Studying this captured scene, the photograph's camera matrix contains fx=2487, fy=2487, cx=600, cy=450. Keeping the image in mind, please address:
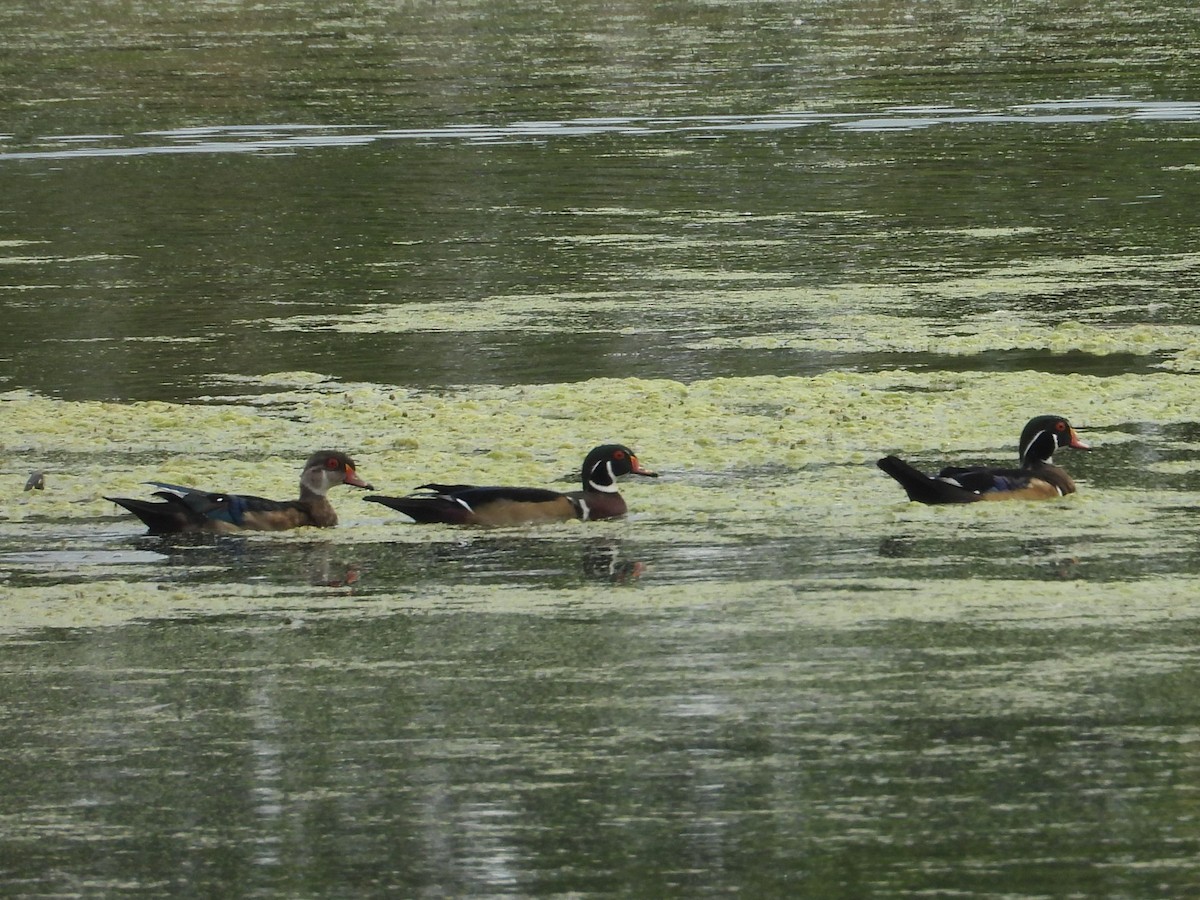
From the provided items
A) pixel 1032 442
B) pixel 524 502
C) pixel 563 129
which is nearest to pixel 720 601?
pixel 524 502

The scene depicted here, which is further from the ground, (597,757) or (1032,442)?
(1032,442)

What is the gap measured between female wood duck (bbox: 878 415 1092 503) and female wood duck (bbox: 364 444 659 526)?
0.91 metres

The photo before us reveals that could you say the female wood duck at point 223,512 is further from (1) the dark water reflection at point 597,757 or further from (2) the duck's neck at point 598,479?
(1) the dark water reflection at point 597,757

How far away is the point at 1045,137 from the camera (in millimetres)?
20781

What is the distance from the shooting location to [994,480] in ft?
27.5

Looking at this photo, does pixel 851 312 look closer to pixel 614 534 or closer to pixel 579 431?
pixel 579 431

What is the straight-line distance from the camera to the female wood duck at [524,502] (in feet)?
26.9

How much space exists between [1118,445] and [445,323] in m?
4.52

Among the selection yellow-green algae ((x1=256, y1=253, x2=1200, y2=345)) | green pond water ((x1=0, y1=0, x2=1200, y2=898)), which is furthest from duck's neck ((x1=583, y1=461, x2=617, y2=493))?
yellow-green algae ((x1=256, y1=253, x2=1200, y2=345))

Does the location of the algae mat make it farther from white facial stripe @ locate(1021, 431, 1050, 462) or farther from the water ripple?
the water ripple

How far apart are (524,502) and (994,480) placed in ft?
5.20

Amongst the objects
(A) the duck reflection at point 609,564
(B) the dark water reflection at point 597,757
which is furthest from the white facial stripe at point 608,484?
(B) the dark water reflection at point 597,757

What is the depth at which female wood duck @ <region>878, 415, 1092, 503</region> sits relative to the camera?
8219 millimetres

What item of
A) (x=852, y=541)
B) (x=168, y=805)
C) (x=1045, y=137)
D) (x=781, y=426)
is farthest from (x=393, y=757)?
(x=1045, y=137)
